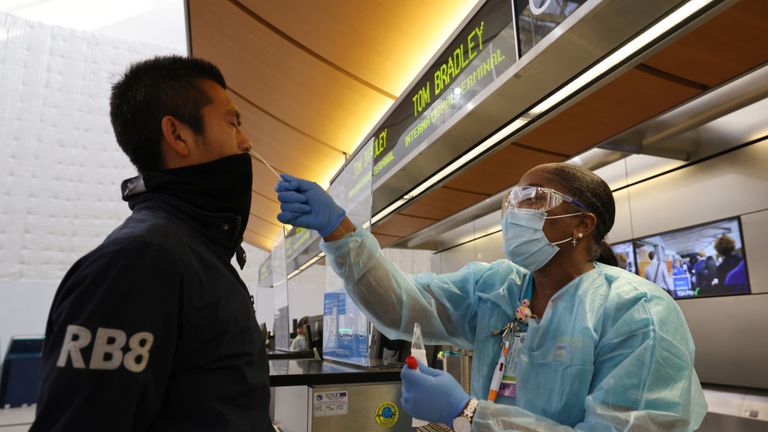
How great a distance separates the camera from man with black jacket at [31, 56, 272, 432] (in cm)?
75

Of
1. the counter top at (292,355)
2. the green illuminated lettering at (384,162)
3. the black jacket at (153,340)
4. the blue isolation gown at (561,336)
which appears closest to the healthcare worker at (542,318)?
the blue isolation gown at (561,336)

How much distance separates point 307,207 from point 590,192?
97cm

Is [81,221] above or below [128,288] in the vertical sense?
above

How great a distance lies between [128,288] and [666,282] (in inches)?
197

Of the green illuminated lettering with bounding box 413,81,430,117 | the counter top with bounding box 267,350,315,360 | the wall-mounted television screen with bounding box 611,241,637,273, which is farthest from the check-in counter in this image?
the wall-mounted television screen with bounding box 611,241,637,273

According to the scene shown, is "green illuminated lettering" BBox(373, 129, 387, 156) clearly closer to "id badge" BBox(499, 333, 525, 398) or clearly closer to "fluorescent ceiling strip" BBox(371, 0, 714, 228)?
"fluorescent ceiling strip" BBox(371, 0, 714, 228)

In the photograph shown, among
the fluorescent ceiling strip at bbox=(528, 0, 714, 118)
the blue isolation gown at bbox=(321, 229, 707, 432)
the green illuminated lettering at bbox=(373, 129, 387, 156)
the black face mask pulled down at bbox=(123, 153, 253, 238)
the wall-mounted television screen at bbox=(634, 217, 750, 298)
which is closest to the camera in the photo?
the black face mask pulled down at bbox=(123, 153, 253, 238)

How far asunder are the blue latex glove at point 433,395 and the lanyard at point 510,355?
0.83 ft

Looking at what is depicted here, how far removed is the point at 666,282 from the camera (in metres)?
4.63

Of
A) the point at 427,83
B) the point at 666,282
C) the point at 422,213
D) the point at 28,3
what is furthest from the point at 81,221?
the point at 666,282

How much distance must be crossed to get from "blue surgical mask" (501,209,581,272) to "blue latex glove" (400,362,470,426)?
0.51 metres

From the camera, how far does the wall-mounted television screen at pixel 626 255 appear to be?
4992 millimetres

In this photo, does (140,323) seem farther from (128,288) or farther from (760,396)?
(760,396)

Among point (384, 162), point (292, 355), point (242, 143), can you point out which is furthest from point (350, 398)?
point (384, 162)
